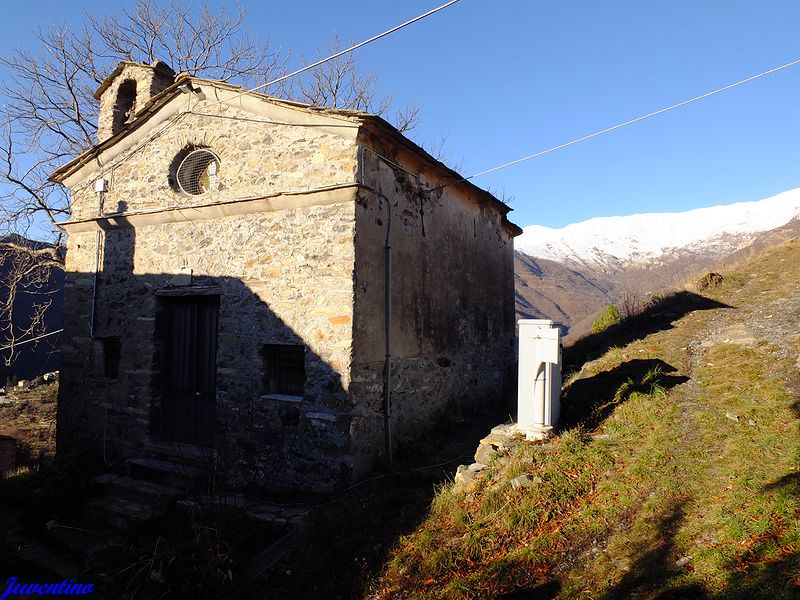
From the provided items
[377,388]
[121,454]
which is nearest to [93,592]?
[121,454]

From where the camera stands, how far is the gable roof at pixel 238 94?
6.53m

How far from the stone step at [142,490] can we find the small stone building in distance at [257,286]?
0.58m

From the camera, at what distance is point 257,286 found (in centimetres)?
699

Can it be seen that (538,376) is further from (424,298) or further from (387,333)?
(424,298)

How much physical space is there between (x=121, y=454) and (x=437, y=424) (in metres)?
Answer: 5.50

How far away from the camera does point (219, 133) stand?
297 inches

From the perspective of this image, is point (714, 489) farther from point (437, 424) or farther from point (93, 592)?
point (93, 592)

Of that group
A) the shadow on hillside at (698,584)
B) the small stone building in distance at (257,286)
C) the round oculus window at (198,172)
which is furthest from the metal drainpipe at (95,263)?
the shadow on hillside at (698,584)

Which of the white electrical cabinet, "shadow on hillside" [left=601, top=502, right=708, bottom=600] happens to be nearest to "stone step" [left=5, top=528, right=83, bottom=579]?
the white electrical cabinet

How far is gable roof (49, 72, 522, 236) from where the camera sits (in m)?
6.53

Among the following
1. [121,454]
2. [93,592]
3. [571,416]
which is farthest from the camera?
[121,454]

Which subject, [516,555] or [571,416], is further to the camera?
[571,416]

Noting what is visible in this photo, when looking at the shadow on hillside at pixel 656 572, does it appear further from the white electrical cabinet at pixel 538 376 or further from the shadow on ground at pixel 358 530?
the shadow on ground at pixel 358 530

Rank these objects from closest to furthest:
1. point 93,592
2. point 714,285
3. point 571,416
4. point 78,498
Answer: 1. point 93,592
2. point 571,416
3. point 78,498
4. point 714,285
